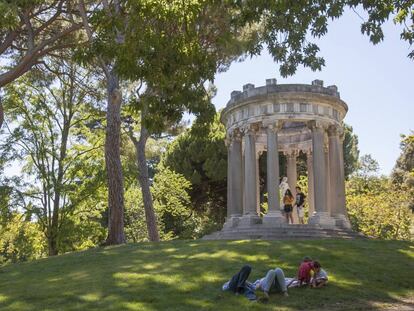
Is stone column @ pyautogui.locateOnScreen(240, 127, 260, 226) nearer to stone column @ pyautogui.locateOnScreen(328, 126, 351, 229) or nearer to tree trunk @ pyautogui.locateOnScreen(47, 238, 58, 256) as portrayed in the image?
stone column @ pyautogui.locateOnScreen(328, 126, 351, 229)

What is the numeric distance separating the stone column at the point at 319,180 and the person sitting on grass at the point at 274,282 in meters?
10.5

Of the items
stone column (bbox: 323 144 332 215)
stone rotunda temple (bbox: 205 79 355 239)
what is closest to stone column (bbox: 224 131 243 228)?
stone rotunda temple (bbox: 205 79 355 239)

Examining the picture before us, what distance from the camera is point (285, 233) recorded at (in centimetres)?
2005

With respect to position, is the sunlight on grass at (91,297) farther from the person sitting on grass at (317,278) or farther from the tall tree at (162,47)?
the person sitting on grass at (317,278)

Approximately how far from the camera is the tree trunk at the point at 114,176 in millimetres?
21547

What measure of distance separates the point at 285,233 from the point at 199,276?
793cm

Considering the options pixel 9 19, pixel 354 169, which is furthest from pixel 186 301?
pixel 354 169

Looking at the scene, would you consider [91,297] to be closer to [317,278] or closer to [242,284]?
[242,284]

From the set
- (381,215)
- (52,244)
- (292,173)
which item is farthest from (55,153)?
(381,215)

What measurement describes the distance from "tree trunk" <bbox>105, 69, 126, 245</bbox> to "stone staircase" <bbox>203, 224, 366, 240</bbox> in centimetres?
435

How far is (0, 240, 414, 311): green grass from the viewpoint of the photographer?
421 inches

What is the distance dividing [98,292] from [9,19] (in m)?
9.11

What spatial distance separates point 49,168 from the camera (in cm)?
2795

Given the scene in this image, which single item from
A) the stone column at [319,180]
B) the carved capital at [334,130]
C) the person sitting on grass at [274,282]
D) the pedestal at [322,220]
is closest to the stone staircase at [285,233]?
the pedestal at [322,220]
